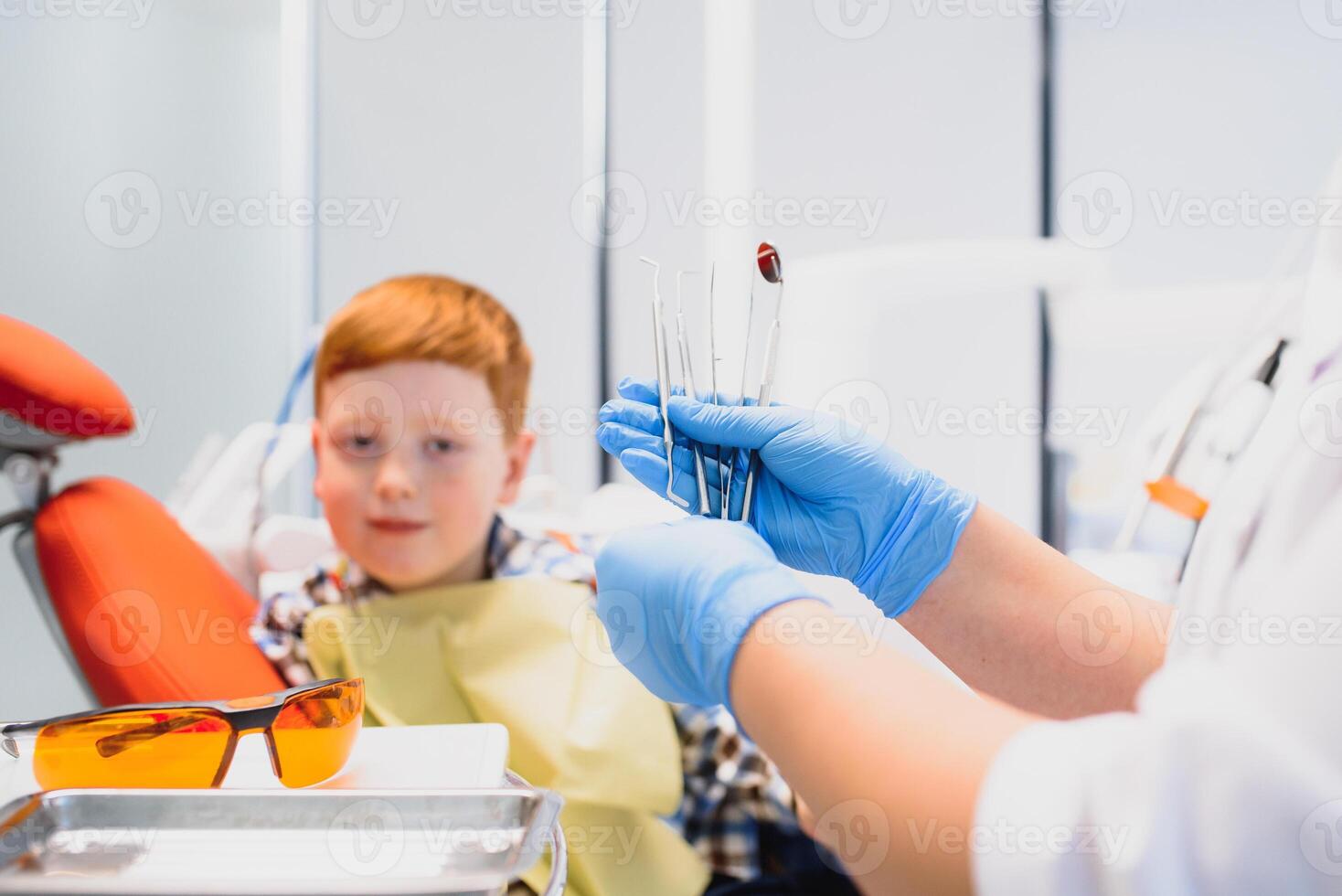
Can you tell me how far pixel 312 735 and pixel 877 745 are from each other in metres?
0.28

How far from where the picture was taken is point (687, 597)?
1.41 feet

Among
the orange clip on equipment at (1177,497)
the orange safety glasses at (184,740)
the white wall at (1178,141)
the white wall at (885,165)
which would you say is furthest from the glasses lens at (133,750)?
the white wall at (1178,141)

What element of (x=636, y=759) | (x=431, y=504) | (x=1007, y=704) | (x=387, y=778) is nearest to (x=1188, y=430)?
(x=1007, y=704)

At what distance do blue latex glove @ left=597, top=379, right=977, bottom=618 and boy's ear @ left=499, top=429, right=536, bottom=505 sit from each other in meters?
0.32

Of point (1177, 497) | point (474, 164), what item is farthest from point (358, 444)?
point (474, 164)

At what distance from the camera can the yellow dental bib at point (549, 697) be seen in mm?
726

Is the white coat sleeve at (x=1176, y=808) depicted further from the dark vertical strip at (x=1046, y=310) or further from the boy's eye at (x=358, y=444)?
the dark vertical strip at (x=1046, y=310)

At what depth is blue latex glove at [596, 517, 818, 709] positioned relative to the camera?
1.32ft

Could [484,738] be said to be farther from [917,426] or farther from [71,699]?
[917,426]

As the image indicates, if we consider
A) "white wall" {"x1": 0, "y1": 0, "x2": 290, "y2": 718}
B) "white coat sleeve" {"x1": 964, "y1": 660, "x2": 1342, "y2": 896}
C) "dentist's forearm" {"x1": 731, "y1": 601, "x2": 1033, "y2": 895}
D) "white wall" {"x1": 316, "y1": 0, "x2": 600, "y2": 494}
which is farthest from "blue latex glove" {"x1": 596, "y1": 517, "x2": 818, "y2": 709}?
"white wall" {"x1": 316, "y1": 0, "x2": 600, "y2": 494}

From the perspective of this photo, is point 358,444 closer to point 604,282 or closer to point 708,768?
point 708,768

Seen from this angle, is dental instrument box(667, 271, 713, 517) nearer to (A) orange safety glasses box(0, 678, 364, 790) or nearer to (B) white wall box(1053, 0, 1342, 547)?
(A) orange safety glasses box(0, 678, 364, 790)

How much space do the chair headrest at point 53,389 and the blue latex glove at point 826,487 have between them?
341 mm

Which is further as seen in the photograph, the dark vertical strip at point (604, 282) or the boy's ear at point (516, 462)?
the dark vertical strip at point (604, 282)
